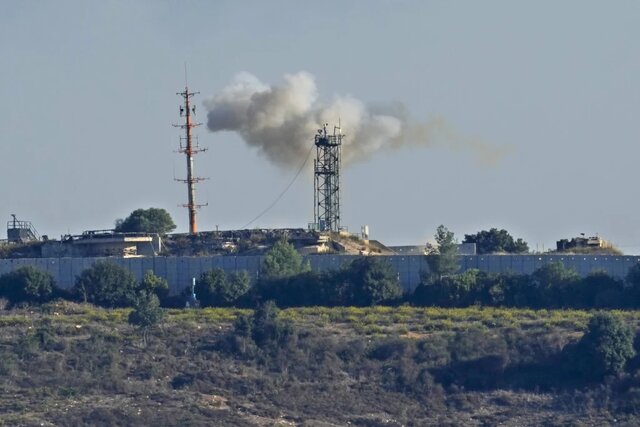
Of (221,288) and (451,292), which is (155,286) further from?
(451,292)

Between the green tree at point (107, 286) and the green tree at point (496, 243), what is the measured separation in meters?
22.8

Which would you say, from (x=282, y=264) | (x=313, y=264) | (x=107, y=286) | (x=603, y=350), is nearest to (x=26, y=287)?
(x=107, y=286)

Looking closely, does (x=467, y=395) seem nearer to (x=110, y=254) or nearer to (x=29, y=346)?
(x=29, y=346)

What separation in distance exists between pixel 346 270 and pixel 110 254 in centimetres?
1515

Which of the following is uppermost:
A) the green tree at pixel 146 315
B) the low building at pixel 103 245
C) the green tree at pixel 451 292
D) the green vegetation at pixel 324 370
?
the low building at pixel 103 245

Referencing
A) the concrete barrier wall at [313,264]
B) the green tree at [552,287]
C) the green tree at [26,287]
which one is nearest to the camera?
the green tree at [552,287]

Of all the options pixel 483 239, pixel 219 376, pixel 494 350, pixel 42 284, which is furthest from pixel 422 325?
pixel 483 239

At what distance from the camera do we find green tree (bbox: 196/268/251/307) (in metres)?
84.2

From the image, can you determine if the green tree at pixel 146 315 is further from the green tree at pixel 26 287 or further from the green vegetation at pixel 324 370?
the green tree at pixel 26 287

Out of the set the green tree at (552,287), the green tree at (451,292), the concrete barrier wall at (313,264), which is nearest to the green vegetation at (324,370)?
the green tree at (552,287)

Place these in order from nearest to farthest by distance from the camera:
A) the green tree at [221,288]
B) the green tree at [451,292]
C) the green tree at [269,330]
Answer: the green tree at [269,330] → the green tree at [451,292] → the green tree at [221,288]

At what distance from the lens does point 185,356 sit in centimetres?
7212

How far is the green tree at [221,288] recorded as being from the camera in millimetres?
84250

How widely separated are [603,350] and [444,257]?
1753cm
